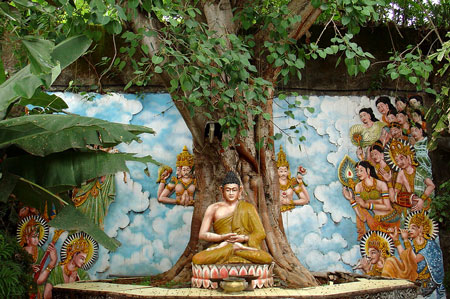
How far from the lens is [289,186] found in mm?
7812

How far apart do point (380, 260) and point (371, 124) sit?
1.92m

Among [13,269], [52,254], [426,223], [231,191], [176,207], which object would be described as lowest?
[13,269]

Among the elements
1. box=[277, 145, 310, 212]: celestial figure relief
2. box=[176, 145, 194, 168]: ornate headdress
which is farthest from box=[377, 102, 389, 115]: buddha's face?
box=[176, 145, 194, 168]: ornate headdress

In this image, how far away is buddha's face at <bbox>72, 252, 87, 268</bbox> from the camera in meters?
7.58

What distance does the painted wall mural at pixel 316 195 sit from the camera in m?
7.66

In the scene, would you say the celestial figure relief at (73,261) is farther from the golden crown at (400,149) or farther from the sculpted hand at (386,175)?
the golden crown at (400,149)

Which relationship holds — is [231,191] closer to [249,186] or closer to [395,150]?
[249,186]

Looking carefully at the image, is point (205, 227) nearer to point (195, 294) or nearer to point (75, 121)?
point (195, 294)

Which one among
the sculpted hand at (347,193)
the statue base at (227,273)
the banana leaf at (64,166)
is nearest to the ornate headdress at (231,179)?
the statue base at (227,273)

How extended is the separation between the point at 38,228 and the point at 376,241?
4.66 metres

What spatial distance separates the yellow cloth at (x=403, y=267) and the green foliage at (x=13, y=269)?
4.66 meters

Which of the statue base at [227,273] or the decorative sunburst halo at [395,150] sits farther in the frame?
the decorative sunburst halo at [395,150]

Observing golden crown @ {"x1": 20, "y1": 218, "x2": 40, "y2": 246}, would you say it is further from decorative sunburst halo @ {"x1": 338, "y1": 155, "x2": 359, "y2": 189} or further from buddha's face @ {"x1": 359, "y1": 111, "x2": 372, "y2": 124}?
buddha's face @ {"x1": 359, "y1": 111, "x2": 372, "y2": 124}

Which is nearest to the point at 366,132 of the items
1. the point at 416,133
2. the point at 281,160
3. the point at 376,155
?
the point at 376,155
